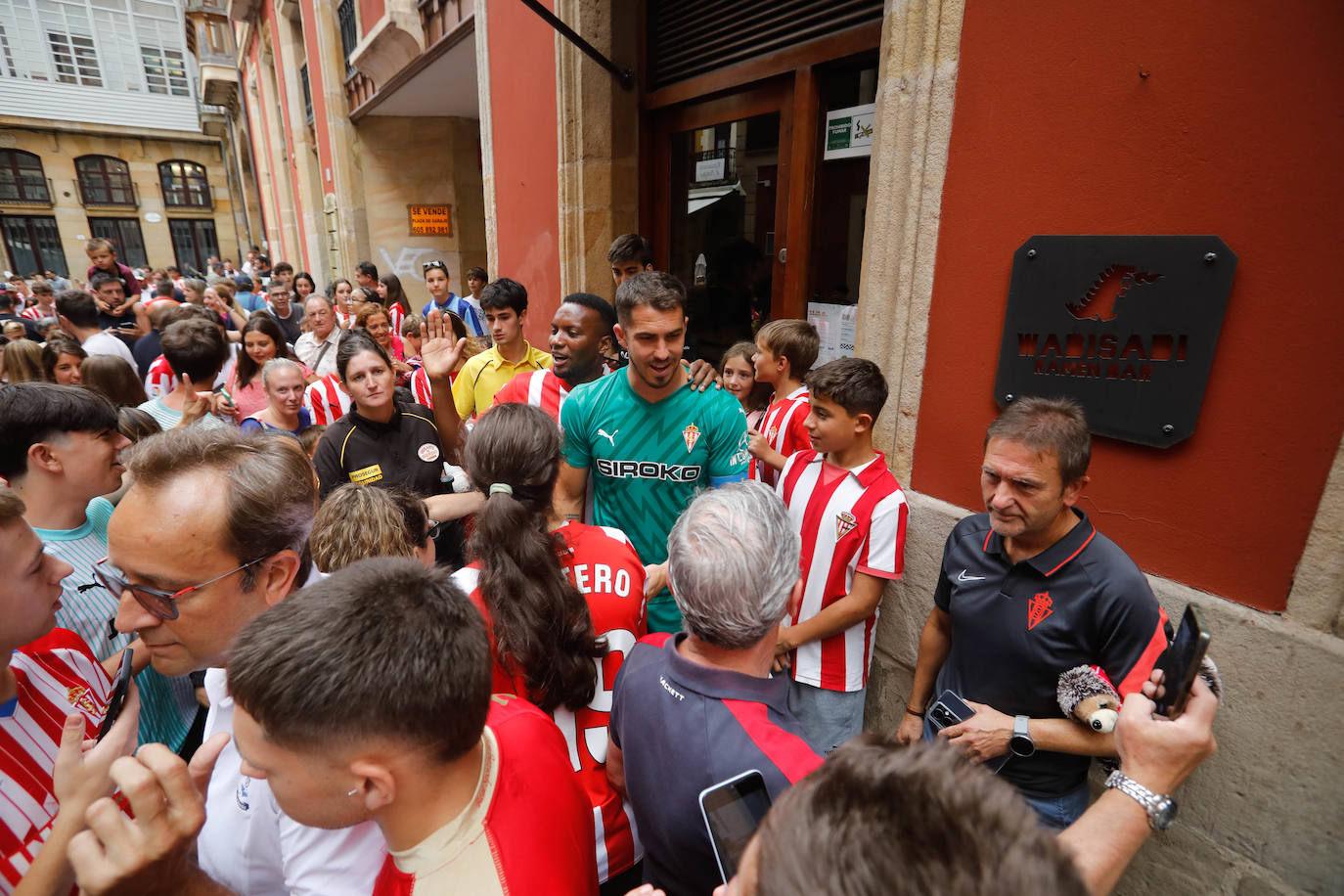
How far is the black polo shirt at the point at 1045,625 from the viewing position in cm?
161

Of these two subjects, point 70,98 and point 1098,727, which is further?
point 70,98

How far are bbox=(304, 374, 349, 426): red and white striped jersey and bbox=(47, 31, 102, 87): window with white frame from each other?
35870 millimetres

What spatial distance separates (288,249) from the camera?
1797 cm

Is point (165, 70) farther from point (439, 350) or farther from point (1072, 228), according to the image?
point (1072, 228)

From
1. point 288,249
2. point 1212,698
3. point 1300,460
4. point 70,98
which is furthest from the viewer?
point 70,98

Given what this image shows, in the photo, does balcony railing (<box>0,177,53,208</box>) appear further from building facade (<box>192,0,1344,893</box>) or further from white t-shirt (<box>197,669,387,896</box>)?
white t-shirt (<box>197,669,387,896</box>)

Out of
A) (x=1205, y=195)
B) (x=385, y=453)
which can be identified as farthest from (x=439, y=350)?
(x=1205, y=195)

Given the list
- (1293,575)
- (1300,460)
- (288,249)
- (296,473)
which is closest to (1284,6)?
(1300,460)

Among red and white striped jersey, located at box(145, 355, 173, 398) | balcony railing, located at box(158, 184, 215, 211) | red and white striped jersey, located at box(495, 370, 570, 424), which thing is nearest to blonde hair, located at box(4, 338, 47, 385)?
red and white striped jersey, located at box(145, 355, 173, 398)

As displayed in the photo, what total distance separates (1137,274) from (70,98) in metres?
39.1

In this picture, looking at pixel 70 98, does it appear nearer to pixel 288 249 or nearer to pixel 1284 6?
pixel 288 249

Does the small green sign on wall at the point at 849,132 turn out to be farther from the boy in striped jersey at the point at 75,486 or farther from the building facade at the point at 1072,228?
the boy in striped jersey at the point at 75,486

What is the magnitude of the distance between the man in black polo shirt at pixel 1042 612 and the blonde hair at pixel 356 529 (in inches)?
68.5

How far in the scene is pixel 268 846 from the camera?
120 cm
